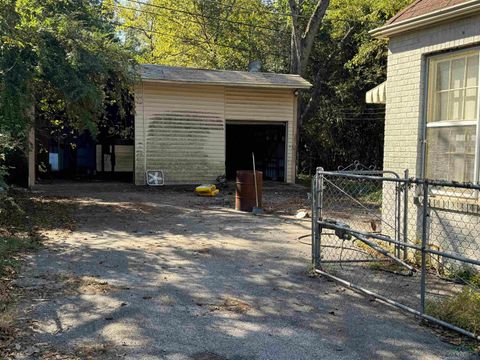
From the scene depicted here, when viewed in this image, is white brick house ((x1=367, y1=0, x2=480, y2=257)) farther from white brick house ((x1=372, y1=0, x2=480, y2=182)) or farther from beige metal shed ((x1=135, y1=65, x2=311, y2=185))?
beige metal shed ((x1=135, y1=65, x2=311, y2=185))

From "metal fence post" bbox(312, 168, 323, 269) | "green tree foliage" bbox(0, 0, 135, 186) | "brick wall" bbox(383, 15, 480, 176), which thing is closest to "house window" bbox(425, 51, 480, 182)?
"brick wall" bbox(383, 15, 480, 176)

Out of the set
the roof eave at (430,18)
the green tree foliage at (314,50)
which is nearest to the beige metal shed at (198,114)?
the green tree foliage at (314,50)

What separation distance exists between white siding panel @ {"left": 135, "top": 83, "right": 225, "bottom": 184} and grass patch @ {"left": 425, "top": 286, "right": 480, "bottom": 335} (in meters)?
13.5

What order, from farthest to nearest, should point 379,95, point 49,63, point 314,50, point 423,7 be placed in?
1. point 314,50
2. point 49,63
3. point 379,95
4. point 423,7

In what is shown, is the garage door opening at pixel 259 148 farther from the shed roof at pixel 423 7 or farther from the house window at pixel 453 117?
the house window at pixel 453 117

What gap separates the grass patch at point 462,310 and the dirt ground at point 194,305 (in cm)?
29

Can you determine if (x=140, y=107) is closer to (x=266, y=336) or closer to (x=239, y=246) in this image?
(x=239, y=246)

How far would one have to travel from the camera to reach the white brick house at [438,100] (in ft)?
20.7

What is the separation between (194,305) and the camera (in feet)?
17.0

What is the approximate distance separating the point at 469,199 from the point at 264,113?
13208 mm

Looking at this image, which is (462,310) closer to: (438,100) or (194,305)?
(194,305)

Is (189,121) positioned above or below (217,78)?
below

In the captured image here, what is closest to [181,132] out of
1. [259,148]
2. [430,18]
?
[259,148]

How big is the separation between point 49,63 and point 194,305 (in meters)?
6.85
